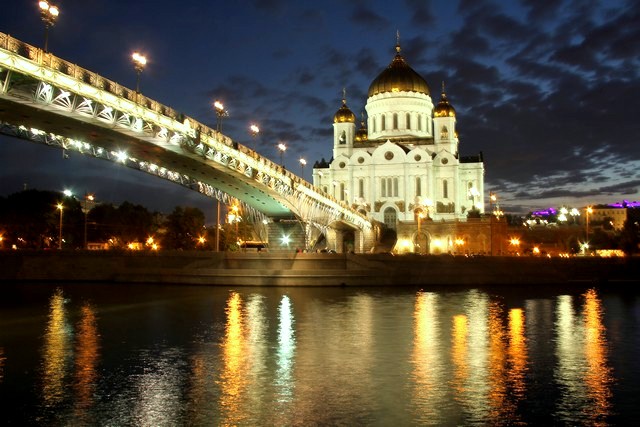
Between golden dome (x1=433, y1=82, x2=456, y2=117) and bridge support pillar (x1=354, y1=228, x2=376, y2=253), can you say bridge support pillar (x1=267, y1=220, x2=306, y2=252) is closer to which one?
bridge support pillar (x1=354, y1=228, x2=376, y2=253)

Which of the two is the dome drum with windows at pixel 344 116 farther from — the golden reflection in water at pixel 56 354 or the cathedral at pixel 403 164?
the golden reflection in water at pixel 56 354

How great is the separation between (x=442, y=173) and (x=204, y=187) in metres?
43.6

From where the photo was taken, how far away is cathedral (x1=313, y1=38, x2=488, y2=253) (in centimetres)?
9019

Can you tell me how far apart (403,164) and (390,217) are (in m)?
7.36

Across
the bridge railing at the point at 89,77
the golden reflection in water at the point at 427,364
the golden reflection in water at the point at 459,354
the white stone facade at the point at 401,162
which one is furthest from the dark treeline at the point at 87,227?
the golden reflection in water at the point at 459,354

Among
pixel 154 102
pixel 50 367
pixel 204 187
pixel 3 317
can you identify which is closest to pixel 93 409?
pixel 50 367

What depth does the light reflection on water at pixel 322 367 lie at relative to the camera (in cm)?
1459

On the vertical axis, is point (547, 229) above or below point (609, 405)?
above

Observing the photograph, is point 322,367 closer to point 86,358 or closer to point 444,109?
point 86,358

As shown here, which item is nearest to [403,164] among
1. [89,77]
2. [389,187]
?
[389,187]

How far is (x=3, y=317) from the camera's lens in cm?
3164

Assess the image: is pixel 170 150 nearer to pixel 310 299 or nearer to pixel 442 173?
pixel 310 299

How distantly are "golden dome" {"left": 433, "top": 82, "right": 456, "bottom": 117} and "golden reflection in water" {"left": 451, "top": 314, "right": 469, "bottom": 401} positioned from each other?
70.3m

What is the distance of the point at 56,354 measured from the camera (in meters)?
21.8
